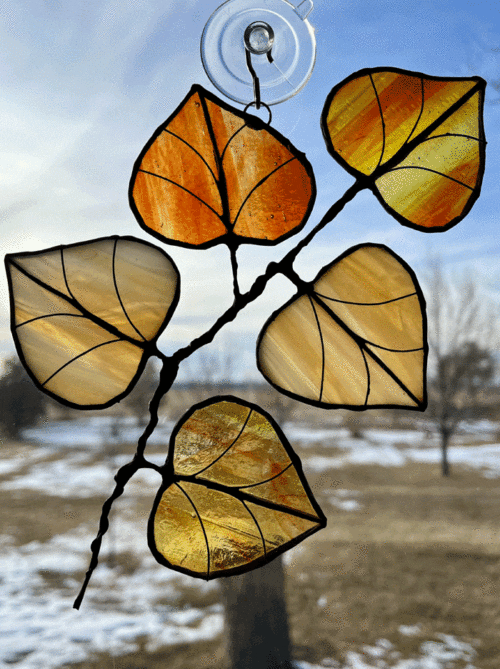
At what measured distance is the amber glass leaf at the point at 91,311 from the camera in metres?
0.40

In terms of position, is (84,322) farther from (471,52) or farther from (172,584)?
(471,52)

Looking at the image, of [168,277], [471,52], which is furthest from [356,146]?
[471,52]

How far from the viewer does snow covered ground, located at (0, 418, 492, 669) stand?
0.69m

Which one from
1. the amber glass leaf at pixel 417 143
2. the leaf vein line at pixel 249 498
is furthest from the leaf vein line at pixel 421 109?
the leaf vein line at pixel 249 498

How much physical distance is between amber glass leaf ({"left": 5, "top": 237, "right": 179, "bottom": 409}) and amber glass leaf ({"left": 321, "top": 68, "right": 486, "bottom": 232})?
0.22 metres

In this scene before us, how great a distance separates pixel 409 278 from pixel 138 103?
562mm

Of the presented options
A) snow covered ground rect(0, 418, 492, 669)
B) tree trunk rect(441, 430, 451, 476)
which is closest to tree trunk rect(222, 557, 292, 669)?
snow covered ground rect(0, 418, 492, 669)

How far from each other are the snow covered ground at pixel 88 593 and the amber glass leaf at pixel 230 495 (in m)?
0.33

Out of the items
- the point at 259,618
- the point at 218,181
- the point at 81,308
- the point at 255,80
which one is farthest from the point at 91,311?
the point at 259,618

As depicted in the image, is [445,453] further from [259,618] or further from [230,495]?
[230,495]

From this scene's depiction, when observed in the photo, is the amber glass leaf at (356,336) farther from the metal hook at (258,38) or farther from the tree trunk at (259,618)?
the tree trunk at (259,618)

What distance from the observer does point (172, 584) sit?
29.3 inches

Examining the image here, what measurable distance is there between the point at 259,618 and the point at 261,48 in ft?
2.59

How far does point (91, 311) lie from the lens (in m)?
0.41
